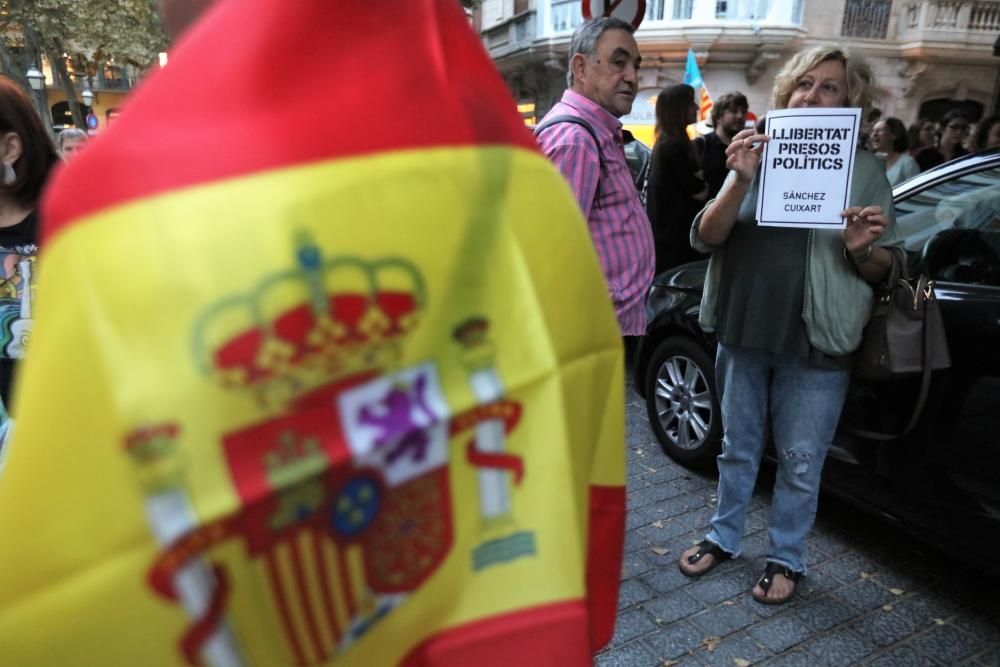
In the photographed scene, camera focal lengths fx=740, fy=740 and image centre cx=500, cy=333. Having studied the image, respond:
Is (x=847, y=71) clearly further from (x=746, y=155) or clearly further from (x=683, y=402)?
(x=683, y=402)

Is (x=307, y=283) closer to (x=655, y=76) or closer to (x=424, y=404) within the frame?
(x=424, y=404)

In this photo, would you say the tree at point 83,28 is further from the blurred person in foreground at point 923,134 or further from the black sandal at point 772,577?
the black sandal at point 772,577

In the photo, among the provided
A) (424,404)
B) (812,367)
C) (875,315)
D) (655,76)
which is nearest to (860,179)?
(875,315)

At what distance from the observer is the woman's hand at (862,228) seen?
2.51 m

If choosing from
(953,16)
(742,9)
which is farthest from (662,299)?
(953,16)

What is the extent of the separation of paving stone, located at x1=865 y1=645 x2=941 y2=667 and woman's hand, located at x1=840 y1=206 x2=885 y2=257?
1.51 meters

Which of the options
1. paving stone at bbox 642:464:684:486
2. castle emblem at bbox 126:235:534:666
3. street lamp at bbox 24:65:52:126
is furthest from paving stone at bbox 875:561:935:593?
street lamp at bbox 24:65:52:126

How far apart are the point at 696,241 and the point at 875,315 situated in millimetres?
710

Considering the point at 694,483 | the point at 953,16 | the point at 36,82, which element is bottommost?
A: the point at 694,483

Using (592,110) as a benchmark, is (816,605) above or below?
below

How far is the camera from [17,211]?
2098 mm

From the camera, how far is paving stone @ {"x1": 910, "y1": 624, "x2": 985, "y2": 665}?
2.80m

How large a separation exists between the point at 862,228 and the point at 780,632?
5.23 feet

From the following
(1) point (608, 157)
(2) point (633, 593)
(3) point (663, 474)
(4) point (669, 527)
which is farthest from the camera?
(3) point (663, 474)
